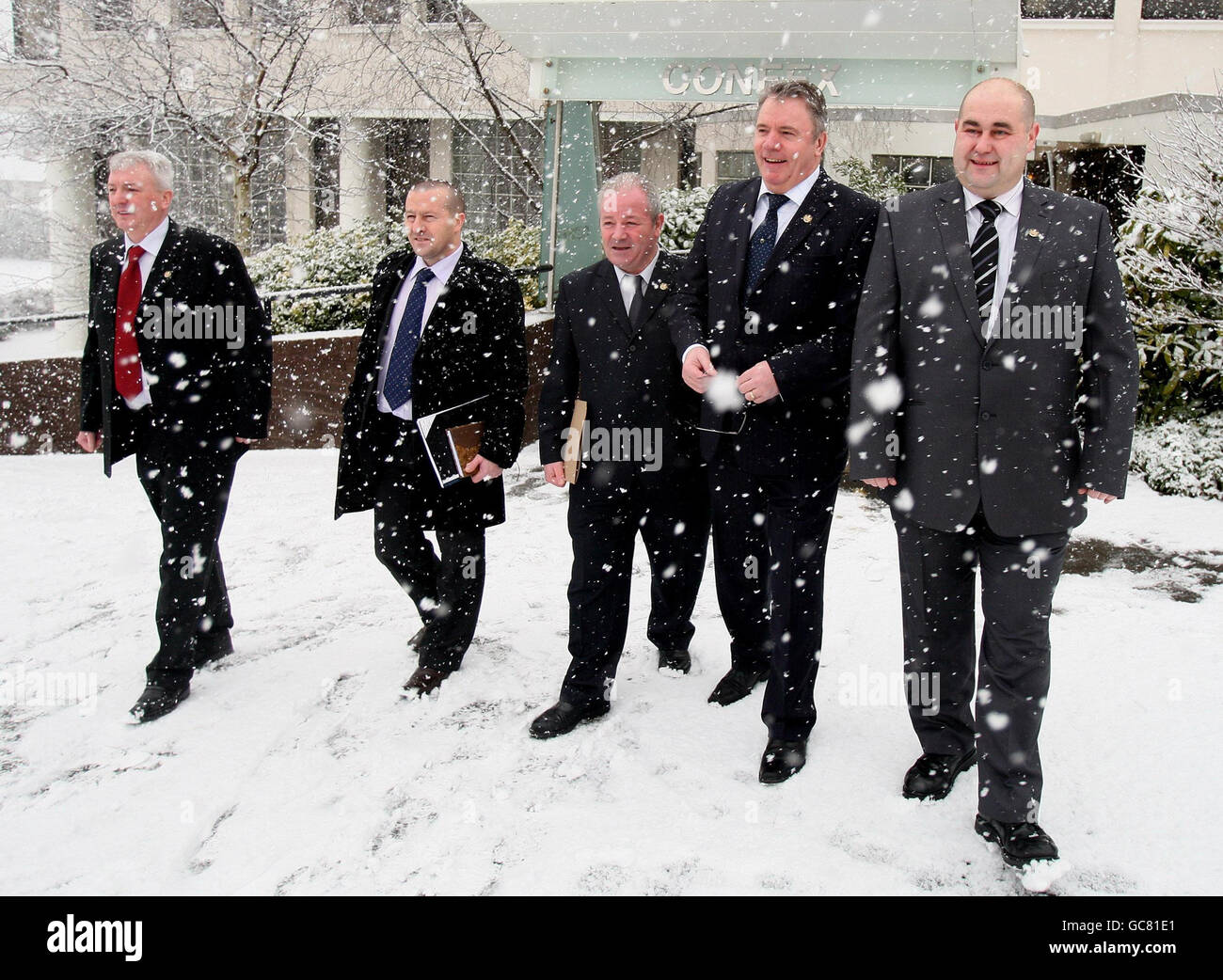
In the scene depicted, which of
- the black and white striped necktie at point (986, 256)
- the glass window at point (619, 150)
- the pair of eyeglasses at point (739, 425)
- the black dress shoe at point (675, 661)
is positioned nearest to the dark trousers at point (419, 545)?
the black dress shoe at point (675, 661)

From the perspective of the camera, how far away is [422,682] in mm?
4074

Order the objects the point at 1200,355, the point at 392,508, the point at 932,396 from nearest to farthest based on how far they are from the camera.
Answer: the point at 932,396, the point at 392,508, the point at 1200,355

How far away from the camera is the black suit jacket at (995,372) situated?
2750 millimetres

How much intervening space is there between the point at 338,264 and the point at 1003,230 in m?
9.38

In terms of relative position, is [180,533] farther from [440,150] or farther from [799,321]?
[440,150]

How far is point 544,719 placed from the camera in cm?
369

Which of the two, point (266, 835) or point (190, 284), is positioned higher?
point (190, 284)

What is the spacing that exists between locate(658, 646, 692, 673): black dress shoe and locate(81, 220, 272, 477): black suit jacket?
82.3 inches

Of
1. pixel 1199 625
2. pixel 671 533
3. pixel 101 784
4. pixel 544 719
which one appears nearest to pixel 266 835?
pixel 101 784

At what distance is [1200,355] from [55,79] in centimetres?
1465

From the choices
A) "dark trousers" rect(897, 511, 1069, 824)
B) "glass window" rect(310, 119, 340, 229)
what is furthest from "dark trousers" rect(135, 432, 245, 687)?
"glass window" rect(310, 119, 340, 229)

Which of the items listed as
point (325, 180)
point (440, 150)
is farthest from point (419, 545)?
point (440, 150)

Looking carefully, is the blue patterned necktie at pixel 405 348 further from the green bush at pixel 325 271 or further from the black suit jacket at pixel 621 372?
the green bush at pixel 325 271

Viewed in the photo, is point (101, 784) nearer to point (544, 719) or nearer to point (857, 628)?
point (544, 719)
